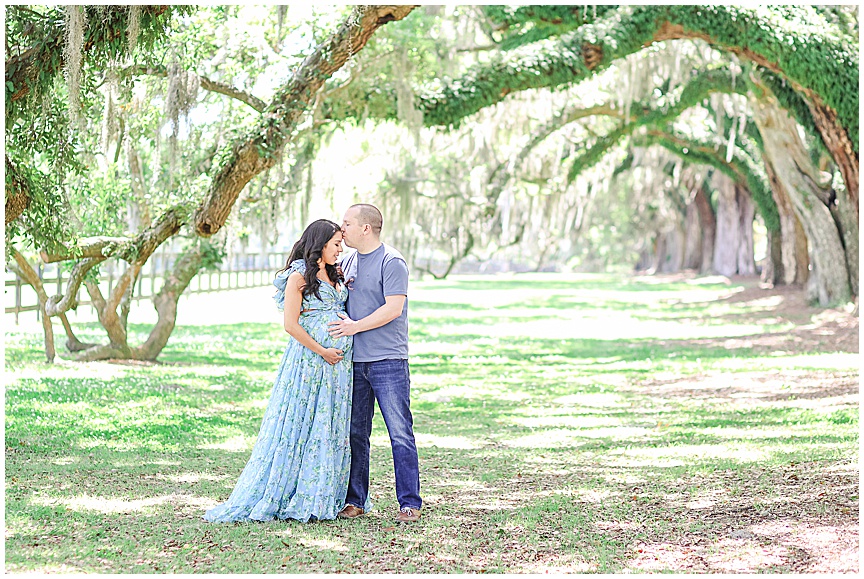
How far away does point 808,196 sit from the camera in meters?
19.0

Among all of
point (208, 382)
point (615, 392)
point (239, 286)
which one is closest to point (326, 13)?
point (208, 382)

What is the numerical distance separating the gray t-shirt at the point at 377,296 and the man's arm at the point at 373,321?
0.05m

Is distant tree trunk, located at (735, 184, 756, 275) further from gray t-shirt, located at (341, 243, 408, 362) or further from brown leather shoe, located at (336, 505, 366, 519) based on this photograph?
brown leather shoe, located at (336, 505, 366, 519)

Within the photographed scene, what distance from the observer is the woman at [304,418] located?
517 cm

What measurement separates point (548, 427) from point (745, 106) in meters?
14.7

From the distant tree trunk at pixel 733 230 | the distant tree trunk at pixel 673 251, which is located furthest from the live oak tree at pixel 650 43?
the distant tree trunk at pixel 673 251

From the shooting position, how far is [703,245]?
139 ft

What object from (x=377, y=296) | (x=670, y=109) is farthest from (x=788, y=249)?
(x=377, y=296)

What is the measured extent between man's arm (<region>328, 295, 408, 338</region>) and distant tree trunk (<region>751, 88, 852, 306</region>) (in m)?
14.9

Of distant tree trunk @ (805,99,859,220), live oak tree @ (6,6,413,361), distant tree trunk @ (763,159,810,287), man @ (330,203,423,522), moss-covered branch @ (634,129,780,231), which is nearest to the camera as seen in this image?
man @ (330,203,423,522)

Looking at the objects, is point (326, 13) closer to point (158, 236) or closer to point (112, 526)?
point (158, 236)

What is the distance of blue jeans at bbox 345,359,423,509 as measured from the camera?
17.3ft

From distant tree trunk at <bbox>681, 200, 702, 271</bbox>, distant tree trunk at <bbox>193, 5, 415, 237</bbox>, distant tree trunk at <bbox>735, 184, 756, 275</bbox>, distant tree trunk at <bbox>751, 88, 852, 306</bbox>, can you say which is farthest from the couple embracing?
distant tree trunk at <bbox>681, 200, 702, 271</bbox>

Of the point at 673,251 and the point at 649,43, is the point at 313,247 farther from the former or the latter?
the point at 673,251
